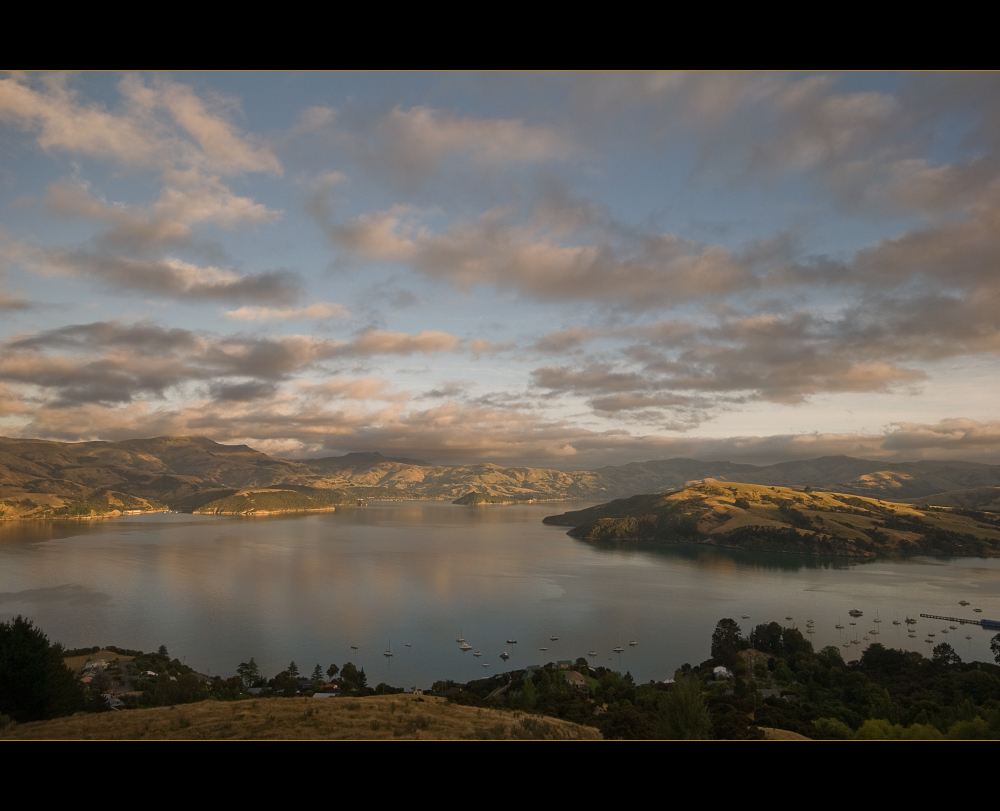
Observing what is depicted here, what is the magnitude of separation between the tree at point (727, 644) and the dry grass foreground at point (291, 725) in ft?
93.7

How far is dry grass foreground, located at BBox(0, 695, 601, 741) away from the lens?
7.98 meters

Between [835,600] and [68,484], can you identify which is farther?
[68,484]

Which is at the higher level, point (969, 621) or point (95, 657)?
point (95, 657)

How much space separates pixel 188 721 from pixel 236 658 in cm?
3015

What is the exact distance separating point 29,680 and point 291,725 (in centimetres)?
860

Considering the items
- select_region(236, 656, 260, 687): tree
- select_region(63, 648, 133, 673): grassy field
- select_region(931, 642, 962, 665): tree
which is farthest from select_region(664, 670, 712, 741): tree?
select_region(63, 648, 133, 673): grassy field

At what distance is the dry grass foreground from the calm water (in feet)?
78.7

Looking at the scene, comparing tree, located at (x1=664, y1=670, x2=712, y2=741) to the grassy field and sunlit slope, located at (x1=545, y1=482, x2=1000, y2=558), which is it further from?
sunlit slope, located at (x1=545, y1=482, x2=1000, y2=558)

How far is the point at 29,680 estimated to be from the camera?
1219 centimetres

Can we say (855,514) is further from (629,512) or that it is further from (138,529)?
(138,529)

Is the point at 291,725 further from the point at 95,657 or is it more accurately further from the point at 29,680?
the point at 95,657

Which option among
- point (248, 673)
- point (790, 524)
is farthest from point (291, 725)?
point (790, 524)
